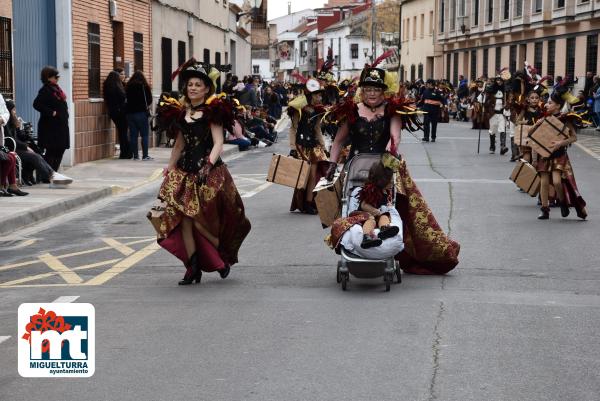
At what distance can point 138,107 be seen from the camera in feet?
76.1

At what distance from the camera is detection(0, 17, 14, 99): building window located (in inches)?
735

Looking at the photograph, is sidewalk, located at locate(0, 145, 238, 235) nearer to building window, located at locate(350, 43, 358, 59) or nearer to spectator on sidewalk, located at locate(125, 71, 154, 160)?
spectator on sidewalk, located at locate(125, 71, 154, 160)

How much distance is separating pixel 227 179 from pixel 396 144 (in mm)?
1435

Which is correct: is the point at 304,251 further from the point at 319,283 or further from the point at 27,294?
the point at 27,294

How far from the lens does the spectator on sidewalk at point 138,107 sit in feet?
75.4

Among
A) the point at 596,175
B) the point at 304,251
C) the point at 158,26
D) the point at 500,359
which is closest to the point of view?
the point at 500,359

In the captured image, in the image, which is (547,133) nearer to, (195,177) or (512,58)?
(195,177)

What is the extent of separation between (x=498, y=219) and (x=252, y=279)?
16.6 feet

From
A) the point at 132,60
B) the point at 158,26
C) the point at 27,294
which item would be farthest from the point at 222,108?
the point at 158,26

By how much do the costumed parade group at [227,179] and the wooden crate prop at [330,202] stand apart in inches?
4.3

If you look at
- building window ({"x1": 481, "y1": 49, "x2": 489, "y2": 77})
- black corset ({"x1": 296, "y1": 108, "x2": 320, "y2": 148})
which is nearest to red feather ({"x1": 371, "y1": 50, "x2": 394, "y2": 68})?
black corset ({"x1": 296, "y1": 108, "x2": 320, "y2": 148})

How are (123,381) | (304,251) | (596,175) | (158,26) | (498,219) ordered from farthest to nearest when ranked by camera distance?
(158,26) → (596,175) → (498,219) → (304,251) → (123,381)

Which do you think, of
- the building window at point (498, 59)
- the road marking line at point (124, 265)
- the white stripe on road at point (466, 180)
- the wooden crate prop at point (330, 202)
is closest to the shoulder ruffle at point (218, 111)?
the wooden crate prop at point (330, 202)

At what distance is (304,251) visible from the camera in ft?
36.6
